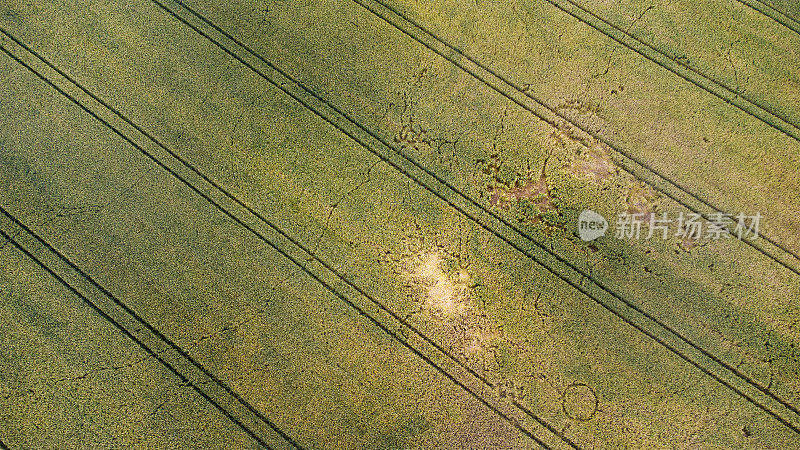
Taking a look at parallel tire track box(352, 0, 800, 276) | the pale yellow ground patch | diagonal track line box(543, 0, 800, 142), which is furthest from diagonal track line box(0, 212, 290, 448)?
diagonal track line box(543, 0, 800, 142)

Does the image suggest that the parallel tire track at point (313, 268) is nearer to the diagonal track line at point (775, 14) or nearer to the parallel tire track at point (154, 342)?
the parallel tire track at point (154, 342)

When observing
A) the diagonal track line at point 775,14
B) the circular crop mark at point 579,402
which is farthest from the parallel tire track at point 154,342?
the diagonal track line at point 775,14

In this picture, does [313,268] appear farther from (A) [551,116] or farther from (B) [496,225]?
(A) [551,116]

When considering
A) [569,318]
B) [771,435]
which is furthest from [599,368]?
[771,435]

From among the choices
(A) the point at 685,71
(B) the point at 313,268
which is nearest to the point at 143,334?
(B) the point at 313,268

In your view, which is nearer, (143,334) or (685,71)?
(143,334)

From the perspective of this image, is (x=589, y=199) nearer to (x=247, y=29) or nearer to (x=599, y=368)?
(x=599, y=368)
